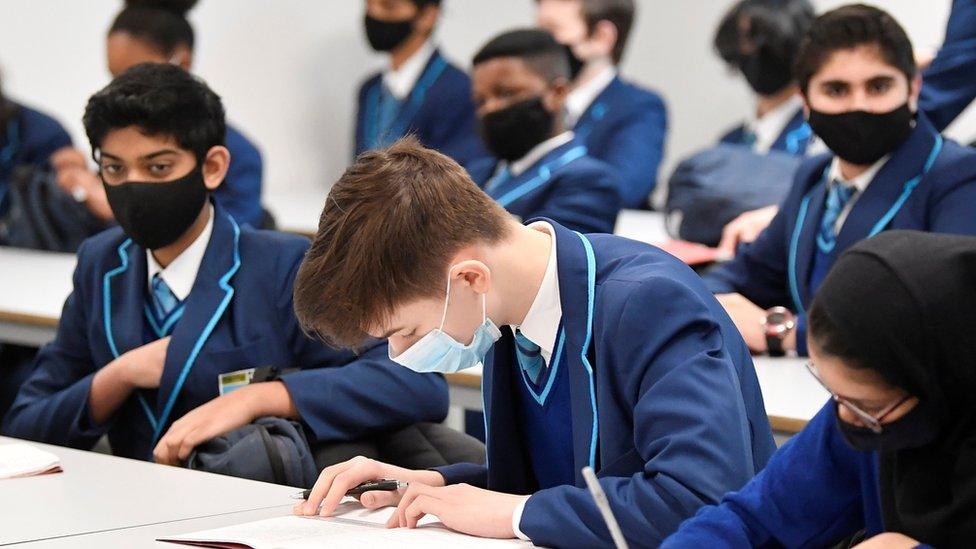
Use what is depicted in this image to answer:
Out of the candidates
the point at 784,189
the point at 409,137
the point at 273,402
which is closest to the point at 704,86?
the point at 784,189

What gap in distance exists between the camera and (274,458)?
7.66 feet

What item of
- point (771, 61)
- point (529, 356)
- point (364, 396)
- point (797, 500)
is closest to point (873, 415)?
point (797, 500)

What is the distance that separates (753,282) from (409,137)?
1.78m

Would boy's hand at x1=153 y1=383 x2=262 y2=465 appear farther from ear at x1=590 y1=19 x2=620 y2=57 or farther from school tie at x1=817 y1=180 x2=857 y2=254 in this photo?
ear at x1=590 y1=19 x2=620 y2=57

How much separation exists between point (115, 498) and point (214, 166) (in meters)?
0.92

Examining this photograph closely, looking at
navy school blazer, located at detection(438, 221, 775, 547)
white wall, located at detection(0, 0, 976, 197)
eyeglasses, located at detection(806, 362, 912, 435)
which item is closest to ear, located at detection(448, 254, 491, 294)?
navy school blazer, located at detection(438, 221, 775, 547)

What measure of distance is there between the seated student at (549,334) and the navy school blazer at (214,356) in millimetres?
626

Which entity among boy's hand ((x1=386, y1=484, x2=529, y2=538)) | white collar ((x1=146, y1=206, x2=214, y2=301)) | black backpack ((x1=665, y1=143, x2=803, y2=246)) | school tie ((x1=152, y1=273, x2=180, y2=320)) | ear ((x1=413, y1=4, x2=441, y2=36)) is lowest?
black backpack ((x1=665, y1=143, x2=803, y2=246))

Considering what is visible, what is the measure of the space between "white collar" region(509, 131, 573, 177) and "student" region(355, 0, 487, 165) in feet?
5.36

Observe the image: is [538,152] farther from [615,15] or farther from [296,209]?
[615,15]

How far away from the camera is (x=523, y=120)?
4.11 meters

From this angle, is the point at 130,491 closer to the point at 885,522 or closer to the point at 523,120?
the point at 885,522

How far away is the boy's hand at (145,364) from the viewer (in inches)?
103

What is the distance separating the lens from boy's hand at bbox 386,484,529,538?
172 cm
